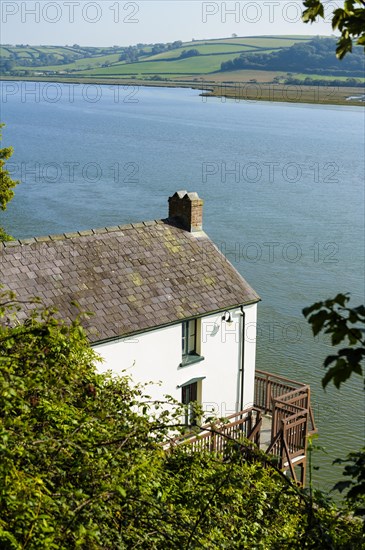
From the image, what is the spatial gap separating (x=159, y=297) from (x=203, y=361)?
2216 mm

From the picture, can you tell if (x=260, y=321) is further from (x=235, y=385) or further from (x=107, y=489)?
(x=107, y=489)

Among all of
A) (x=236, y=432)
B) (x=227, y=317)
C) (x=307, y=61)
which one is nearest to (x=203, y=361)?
(x=227, y=317)

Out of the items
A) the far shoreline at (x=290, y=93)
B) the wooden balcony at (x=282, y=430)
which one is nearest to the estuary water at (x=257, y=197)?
the wooden balcony at (x=282, y=430)

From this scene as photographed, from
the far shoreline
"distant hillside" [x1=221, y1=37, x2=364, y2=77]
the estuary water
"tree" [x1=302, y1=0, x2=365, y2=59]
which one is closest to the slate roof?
the estuary water

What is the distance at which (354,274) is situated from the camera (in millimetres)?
44406

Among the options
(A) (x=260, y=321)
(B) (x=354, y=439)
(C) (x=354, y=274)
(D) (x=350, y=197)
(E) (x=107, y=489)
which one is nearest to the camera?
(E) (x=107, y=489)

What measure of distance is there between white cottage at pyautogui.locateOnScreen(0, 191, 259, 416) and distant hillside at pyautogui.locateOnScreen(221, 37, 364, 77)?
146388 millimetres

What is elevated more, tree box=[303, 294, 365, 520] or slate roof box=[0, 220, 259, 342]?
tree box=[303, 294, 365, 520]

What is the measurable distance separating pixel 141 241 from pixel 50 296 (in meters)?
3.84

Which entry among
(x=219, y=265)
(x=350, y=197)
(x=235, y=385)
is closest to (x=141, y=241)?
(x=219, y=265)

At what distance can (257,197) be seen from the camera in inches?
2486

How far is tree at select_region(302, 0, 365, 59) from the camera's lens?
6453 millimetres

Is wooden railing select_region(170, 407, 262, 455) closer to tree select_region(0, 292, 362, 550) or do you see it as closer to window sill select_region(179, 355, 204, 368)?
window sill select_region(179, 355, 204, 368)

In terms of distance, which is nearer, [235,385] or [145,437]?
[145,437]
